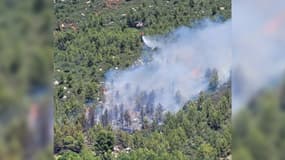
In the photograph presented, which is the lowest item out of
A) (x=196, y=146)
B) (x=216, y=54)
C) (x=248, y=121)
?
(x=196, y=146)

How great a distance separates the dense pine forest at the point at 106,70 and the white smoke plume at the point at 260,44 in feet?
0.76

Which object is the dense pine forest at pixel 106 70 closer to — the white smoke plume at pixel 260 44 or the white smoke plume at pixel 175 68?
the white smoke plume at pixel 175 68

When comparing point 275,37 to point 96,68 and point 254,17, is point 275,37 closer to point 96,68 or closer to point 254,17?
point 254,17

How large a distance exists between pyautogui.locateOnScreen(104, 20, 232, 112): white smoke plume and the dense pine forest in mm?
37

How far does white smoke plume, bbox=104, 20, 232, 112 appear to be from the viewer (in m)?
2.49

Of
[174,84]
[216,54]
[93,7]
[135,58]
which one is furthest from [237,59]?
[93,7]

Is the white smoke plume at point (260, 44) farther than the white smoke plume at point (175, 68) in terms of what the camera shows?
No

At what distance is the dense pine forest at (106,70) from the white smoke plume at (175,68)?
1.5 inches

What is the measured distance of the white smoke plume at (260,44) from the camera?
7.63ft

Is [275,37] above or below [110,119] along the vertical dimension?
above

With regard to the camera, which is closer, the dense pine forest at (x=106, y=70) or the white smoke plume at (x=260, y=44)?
the white smoke plume at (x=260, y=44)

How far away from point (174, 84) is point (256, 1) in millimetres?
452

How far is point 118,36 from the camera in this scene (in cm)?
269

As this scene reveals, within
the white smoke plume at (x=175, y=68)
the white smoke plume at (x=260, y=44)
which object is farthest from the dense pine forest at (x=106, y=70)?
the white smoke plume at (x=260, y=44)
